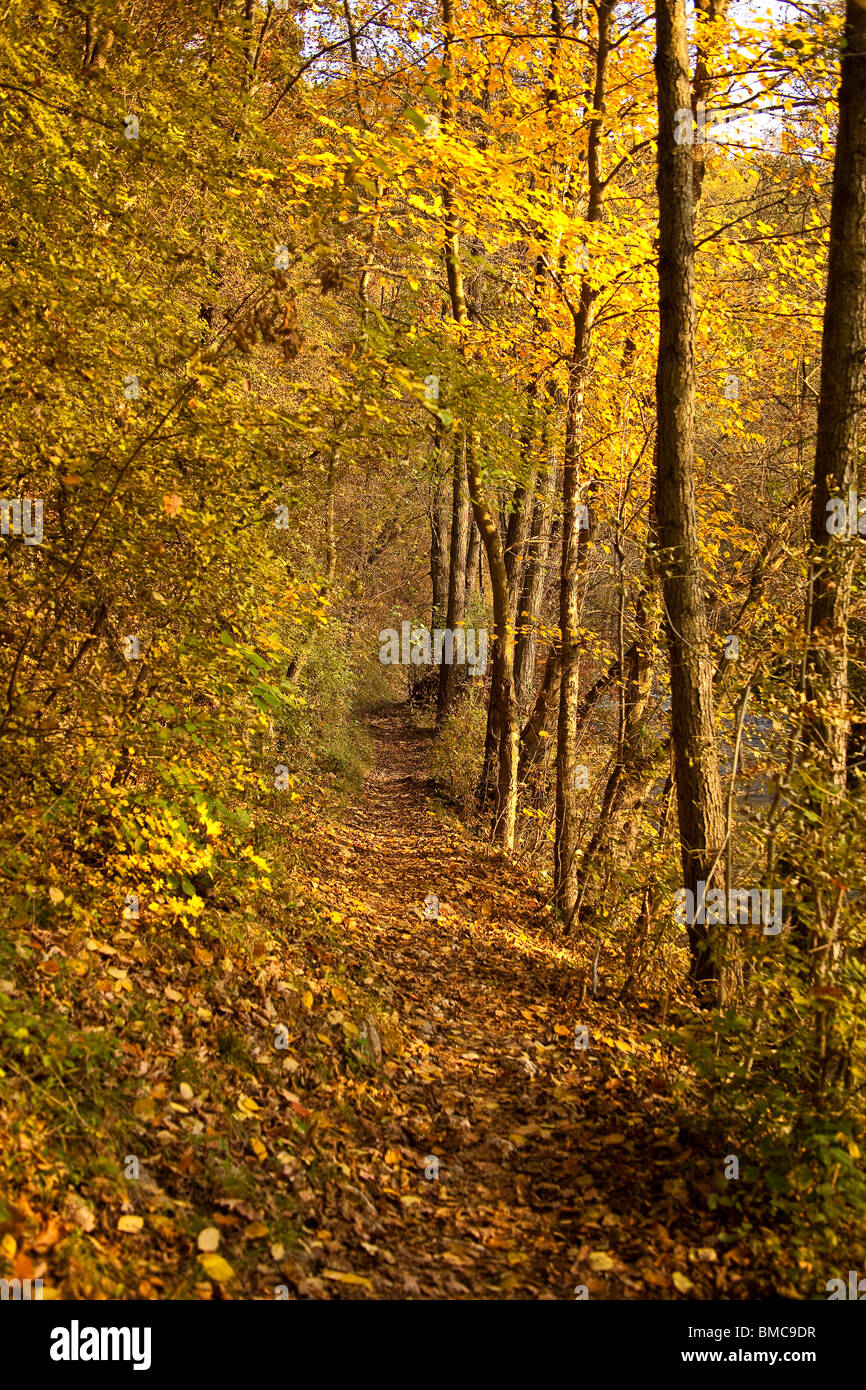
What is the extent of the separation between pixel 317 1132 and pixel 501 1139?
45.0 inches

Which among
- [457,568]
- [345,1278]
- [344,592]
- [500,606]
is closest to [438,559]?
[457,568]

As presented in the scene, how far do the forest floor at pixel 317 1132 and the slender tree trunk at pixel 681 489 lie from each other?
1528mm

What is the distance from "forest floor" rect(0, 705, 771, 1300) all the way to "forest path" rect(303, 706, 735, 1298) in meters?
0.02

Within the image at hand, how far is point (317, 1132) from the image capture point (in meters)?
4.77

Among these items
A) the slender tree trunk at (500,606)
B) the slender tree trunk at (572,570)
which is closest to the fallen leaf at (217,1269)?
the slender tree trunk at (572,570)

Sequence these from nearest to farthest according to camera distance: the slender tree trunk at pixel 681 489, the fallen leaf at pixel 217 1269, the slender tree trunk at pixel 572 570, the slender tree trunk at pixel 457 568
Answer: the fallen leaf at pixel 217 1269 → the slender tree trunk at pixel 681 489 → the slender tree trunk at pixel 572 570 → the slender tree trunk at pixel 457 568

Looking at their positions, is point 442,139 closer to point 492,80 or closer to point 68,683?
point 492,80

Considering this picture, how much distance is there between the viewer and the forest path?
161 inches

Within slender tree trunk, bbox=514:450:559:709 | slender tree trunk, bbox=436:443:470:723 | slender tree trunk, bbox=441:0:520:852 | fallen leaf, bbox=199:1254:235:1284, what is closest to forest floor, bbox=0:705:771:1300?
fallen leaf, bbox=199:1254:235:1284

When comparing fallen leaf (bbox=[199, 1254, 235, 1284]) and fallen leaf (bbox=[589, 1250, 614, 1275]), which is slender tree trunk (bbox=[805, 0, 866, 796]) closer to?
fallen leaf (bbox=[589, 1250, 614, 1275])

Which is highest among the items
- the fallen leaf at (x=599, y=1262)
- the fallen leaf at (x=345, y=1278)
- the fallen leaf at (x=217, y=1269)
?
the fallen leaf at (x=217, y=1269)

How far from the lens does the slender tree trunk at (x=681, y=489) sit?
20.4ft

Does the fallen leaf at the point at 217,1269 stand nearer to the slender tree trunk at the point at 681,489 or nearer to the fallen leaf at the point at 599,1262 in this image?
the fallen leaf at the point at 599,1262
